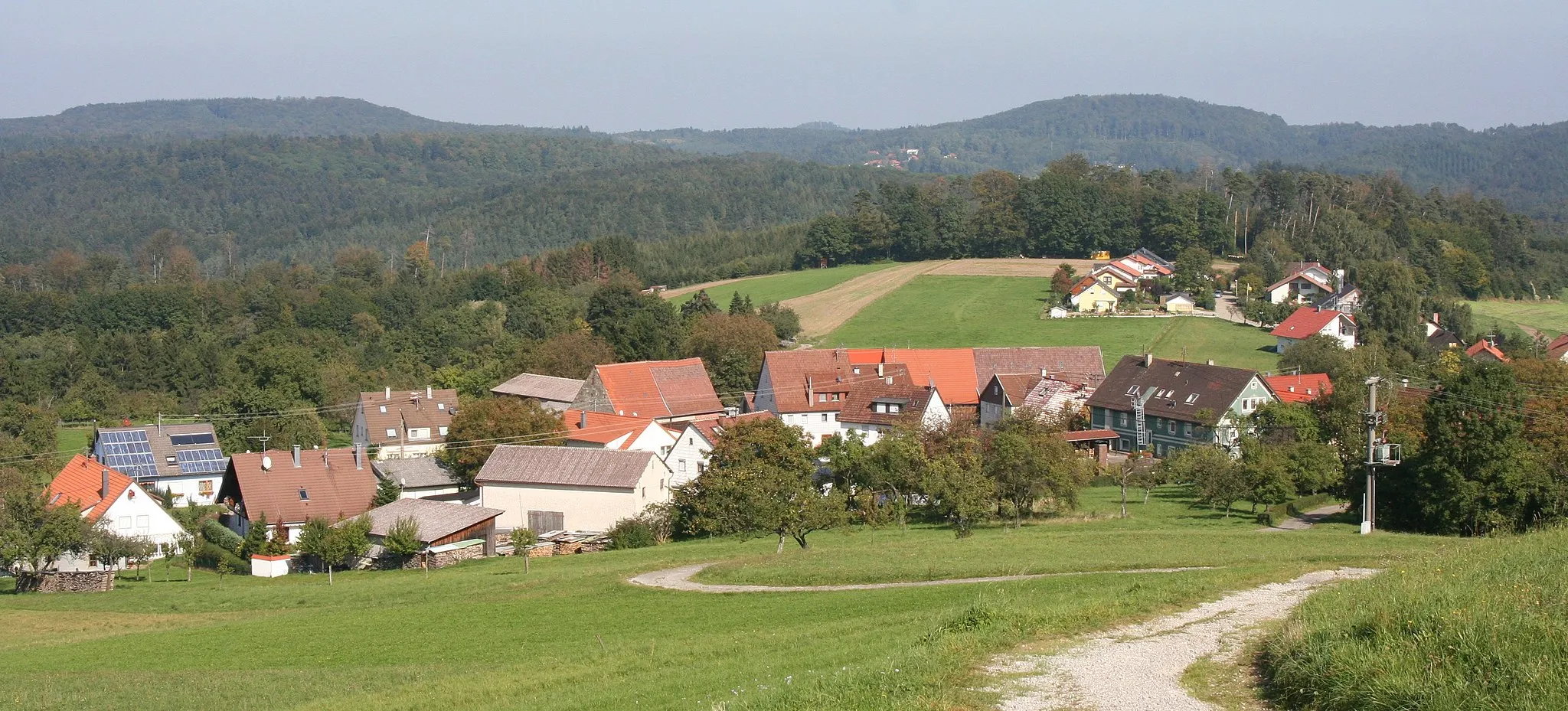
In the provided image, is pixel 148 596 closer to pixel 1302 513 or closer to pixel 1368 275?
→ pixel 1302 513

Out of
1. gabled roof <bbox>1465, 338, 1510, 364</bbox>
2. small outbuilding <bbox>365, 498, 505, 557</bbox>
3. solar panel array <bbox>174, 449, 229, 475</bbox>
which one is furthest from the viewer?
gabled roof <bbox>1465, 338, 1510, 364</bbox>

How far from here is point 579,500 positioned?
4744 cm

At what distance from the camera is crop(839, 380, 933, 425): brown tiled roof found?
194 ft

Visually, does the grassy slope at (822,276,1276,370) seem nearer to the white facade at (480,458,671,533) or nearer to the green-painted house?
the green-painted house

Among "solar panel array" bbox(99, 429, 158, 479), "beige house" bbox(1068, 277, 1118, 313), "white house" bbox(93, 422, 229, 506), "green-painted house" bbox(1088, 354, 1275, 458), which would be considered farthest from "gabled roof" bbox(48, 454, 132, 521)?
"beige house" bbox(1068, 277, 1118, 313)

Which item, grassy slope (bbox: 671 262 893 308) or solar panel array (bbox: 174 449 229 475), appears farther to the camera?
grassy slope (bbox: 671 262 893 308)

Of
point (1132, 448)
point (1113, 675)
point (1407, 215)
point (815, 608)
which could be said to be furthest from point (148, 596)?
point (1407, 215)

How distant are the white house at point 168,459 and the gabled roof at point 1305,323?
58023mm

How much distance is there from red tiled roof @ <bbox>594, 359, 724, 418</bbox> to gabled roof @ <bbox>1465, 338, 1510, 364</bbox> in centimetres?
4390

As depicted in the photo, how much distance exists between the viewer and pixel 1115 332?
272 ft

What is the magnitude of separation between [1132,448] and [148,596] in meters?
40.4

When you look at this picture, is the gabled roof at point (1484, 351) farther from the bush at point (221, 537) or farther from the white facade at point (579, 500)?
the bush at point (221, 537)

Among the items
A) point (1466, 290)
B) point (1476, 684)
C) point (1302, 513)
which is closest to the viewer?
point (1476, 684)

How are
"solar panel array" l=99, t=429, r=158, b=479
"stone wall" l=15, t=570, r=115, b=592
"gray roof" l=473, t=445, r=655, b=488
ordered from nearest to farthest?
"stone wall" l=15, t=570, r=115, b=592
"gray roof" l=473, t=445, r=655, b=488
"solar panel array" l=99, t=429, r=158, b=479
